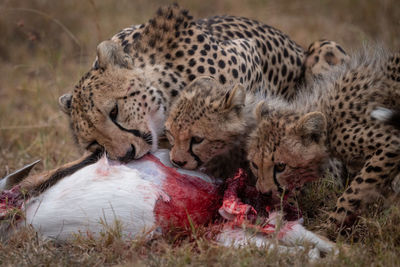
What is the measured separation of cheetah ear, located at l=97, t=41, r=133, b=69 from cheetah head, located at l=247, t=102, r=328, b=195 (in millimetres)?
968

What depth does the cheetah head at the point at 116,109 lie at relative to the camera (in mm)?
3215

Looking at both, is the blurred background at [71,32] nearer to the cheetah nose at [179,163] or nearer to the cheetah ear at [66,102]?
the cheetah ear at [66,102]

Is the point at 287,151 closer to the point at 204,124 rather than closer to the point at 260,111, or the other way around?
the point at 260,111

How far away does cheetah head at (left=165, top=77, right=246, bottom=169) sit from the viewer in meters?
3.02

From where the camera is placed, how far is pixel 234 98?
9.86 feet

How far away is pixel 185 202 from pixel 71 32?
14.9ft

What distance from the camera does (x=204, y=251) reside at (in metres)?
2.63

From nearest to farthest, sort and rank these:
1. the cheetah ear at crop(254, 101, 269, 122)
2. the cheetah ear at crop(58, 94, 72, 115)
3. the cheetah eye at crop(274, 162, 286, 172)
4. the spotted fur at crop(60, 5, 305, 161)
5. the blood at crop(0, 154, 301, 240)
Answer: the blood at crop(0, 154, 301, 240)
the cheetah eye at crop(274, 162, 286, 172)
the cheetah ear at crop(254, 101, 269, 122)
the spotted fur at crop(60, 5, 305, 161)
the cheetah ear at crop(58, 94, 72, 115)

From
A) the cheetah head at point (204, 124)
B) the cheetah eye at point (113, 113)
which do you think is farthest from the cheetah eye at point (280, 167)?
the cheetah eye at point (113, 113)

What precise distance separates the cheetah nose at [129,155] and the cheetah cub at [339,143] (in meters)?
0.68

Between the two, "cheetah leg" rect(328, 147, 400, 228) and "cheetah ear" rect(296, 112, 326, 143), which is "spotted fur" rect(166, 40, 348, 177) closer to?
"cheetah ear" rect(296, 112, 326, 143)

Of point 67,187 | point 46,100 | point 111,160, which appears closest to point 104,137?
point 111,160

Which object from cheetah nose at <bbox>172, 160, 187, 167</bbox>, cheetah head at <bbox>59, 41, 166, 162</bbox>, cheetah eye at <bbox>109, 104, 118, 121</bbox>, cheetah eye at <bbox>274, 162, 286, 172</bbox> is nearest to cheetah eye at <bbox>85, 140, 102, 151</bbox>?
cheetah head at <bbox>59, 41, 166, 162</bbox>

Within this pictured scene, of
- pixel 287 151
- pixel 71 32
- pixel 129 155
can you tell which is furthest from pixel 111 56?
pixel 71 32
